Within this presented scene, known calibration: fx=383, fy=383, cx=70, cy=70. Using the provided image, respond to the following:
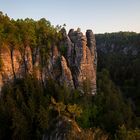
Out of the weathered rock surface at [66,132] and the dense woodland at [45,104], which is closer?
the weathered rock surface at [66,132]

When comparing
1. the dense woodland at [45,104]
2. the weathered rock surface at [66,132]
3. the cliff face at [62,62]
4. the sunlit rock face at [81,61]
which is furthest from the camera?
the sunlit rock face at [81,61]

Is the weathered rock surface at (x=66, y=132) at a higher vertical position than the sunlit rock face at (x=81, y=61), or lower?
lower

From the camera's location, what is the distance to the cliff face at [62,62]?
195 feet

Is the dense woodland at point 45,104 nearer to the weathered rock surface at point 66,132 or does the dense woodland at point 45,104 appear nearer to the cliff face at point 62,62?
the cliff face at point 62,62

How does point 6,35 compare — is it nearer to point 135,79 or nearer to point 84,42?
point 84,42

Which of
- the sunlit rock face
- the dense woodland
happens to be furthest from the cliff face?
the dense woodland

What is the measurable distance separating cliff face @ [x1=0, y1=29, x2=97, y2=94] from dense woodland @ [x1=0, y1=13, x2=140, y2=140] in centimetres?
104

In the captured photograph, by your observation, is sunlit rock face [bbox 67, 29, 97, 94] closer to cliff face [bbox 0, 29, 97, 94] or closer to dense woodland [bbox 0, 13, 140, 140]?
cliff face [bbox 0, 29, 97, 94]

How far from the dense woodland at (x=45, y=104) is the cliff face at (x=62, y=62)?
104cm

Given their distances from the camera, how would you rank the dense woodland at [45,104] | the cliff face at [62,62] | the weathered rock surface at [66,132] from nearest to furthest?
the weathered rock surface at [66,132], the dense woodland at [45,104], the cliff face at [62,62]

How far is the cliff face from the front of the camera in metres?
59.4

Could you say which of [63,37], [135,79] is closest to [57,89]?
[63,37]

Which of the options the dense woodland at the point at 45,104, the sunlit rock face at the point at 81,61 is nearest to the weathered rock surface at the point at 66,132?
the dense woodland at the point at 45,104

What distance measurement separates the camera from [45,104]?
5372cm
